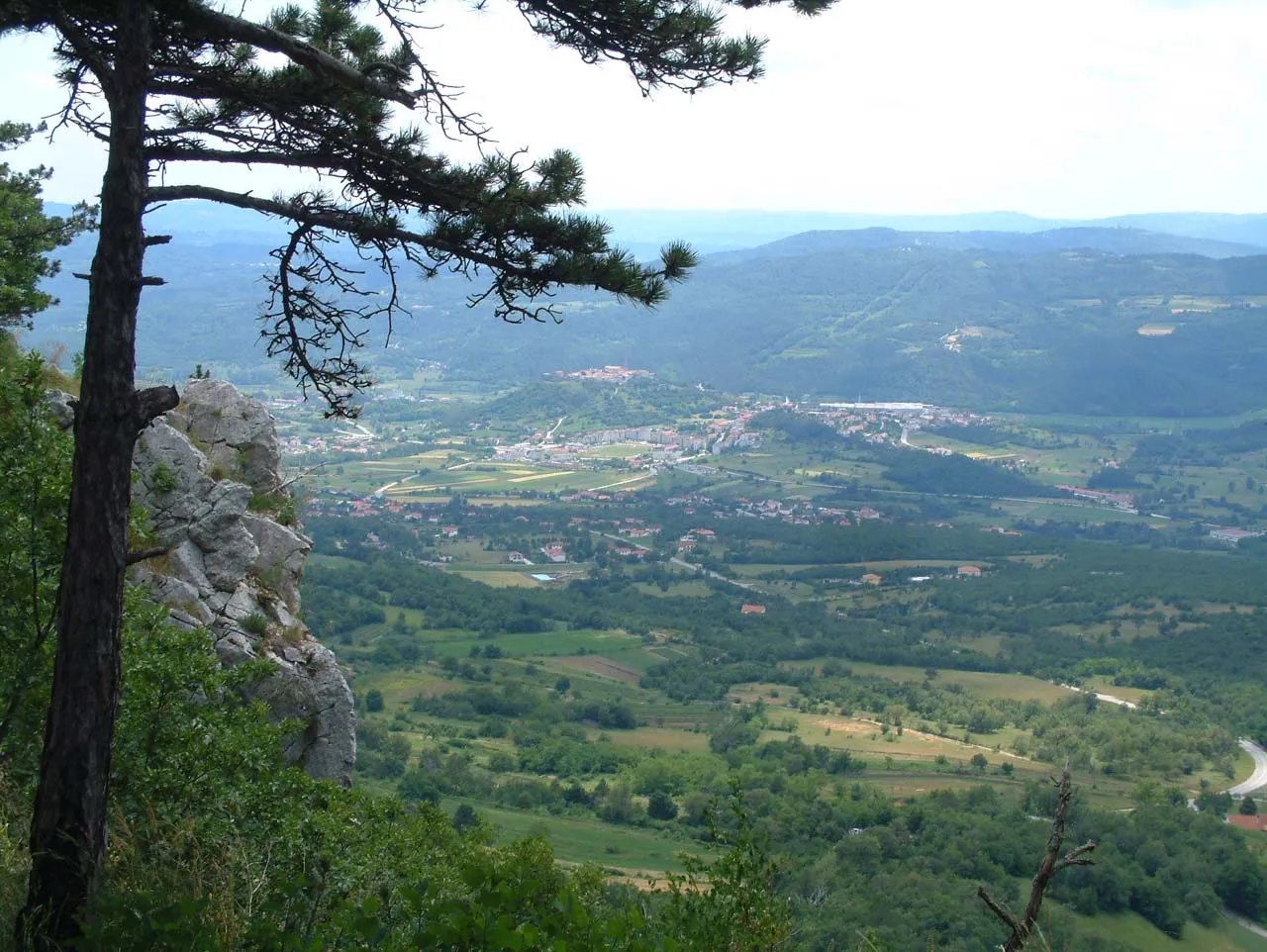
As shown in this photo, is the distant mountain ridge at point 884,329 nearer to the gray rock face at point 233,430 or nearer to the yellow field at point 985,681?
the yellow field at point 985,681

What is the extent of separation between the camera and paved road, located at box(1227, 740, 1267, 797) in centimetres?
3222

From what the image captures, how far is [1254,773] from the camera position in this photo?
34.3m

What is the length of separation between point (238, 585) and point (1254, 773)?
35.2m

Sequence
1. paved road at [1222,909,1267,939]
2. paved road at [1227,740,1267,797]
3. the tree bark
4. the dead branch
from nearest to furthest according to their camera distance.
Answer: the dead branch → the tree bark → paved road at [1222,909,1267,939] → paved road at [1227,740,1267,797]

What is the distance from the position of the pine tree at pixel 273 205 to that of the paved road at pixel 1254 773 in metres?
33.3

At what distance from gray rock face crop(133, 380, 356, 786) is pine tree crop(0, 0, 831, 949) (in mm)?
4015

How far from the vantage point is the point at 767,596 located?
60156mm

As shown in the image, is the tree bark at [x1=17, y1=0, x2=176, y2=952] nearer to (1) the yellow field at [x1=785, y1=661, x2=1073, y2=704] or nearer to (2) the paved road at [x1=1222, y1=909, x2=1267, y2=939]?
(2) the paved road at [x1=1222, y1=909, x2=1267, y2=939]

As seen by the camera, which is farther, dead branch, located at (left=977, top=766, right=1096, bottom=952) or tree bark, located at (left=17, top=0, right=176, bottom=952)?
tree bark, located at (left=17, top=0, right=176, bottom=952)

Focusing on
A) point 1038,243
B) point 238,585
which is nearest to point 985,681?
point 238,585

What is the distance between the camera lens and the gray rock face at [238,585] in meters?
9.12

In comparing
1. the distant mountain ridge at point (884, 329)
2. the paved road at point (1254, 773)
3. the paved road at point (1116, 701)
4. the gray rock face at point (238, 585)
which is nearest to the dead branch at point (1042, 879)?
the gray rock face at point (238, 585)

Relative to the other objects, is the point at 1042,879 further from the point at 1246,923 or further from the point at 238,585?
the point at 1246,923

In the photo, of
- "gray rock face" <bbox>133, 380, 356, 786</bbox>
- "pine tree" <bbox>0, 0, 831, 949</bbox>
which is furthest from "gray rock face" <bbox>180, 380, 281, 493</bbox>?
"pine tree" <bbox>0, 0, 831, 949</bbox>
